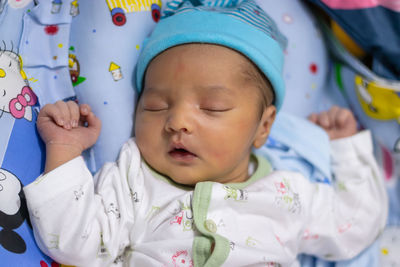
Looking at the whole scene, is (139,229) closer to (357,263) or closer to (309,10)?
(357,263)

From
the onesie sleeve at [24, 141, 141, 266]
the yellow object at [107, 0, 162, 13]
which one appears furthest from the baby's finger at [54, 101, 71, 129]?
the yellow object at [107, 0, 162, 13]

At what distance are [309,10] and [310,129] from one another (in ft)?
1.70

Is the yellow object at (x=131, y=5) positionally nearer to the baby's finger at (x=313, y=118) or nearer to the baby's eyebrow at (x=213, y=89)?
the baby's eyebrow at (x=213, y=89)

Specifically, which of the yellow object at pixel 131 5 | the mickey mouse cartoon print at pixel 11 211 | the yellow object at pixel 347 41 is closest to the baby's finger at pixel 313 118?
the yellow object at pixel 347 41

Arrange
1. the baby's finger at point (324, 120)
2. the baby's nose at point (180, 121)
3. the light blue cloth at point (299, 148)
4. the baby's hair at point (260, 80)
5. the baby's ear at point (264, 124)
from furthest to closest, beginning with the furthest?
the baby's finger at point (324, 120), the light blue cloth at point (299, 148), the baby's ear at point (264, 124), the baby's hair at point (260, 80), the baby's nose at point (180, 121)

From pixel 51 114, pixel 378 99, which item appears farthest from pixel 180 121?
pixel 378 99

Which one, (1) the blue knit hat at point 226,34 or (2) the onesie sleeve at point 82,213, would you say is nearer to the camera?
(2) the onesie sleeve at point 82,213

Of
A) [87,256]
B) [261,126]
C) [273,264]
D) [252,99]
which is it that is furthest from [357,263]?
[87,256]

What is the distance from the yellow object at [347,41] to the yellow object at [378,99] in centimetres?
11

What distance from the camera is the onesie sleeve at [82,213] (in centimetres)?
112

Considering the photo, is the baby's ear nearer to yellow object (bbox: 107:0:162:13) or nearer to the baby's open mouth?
the baby's open mouth

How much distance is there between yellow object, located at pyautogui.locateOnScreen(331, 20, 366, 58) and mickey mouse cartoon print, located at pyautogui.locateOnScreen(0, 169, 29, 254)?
1.36m

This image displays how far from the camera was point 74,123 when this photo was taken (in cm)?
127

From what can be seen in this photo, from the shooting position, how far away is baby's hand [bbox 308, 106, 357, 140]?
1.69m
